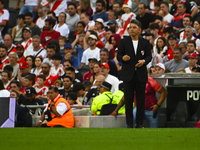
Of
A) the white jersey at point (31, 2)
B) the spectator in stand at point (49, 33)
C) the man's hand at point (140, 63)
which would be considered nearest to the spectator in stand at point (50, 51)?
the spectator in stand at point (49, 33)

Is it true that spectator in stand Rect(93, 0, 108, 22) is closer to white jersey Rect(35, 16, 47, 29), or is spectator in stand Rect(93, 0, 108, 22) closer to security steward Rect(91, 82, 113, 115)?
white jersey Rect(35, 16, 47, 29)

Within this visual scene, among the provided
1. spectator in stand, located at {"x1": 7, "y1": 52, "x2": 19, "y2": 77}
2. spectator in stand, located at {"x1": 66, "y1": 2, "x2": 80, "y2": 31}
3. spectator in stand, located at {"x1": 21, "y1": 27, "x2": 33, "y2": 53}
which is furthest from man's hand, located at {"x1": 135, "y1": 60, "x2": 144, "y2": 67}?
spectator in stand, located at {"x1": 66, "y1": 2, "x2": 80, "y2": 31}

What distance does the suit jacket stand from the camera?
8.38 m

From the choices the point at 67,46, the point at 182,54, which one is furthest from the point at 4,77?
the point at 182,54

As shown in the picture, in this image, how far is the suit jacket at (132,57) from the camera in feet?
27.5

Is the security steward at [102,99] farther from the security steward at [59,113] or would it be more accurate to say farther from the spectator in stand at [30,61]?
the spectator in stand at [30,61]

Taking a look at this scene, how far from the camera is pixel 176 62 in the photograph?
13.2 metres

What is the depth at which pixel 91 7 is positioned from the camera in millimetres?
19734

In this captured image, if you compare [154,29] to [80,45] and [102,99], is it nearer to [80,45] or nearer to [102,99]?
[80,45]

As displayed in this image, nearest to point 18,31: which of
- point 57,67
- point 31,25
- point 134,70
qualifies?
point 31,25

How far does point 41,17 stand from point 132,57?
1133 cm

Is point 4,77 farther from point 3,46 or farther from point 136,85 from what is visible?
point 136,85

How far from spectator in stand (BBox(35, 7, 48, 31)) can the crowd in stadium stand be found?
1.6 inches

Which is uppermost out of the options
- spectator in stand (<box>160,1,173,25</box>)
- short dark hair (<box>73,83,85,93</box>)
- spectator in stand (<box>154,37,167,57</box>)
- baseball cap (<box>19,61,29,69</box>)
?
spectator in stand (<box>160,1,173,25</box>)
